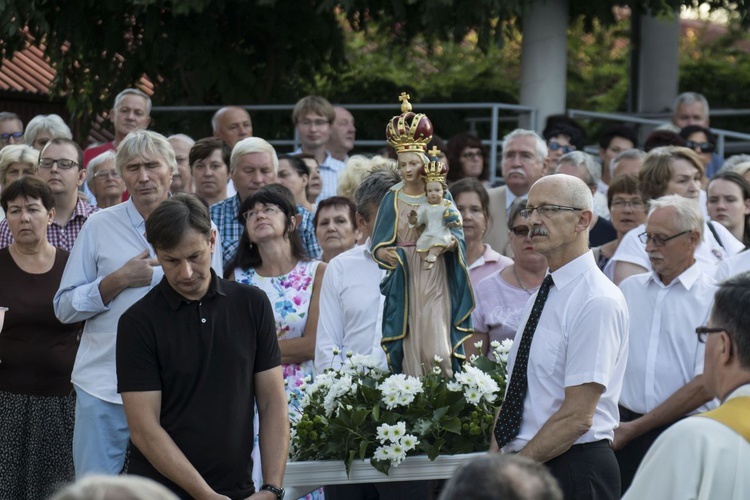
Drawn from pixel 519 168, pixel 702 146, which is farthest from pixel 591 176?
pixel 702 146

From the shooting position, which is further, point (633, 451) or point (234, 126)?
point (234, 126)

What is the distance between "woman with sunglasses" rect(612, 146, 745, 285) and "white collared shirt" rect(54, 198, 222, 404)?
8.84ft

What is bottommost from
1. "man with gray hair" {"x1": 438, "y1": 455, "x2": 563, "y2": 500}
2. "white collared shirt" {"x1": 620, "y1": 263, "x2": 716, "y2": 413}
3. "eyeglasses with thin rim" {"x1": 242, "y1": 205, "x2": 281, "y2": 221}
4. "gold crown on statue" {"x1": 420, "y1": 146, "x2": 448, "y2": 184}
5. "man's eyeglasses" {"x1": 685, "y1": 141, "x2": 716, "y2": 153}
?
"white collared shirt" {"x1": 620, "y1": 263, "x2": 716, "y2": 413}

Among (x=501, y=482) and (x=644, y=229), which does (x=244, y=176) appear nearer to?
(x=644, y=229)

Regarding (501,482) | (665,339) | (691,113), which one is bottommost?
(665,339)

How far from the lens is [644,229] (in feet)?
26.5

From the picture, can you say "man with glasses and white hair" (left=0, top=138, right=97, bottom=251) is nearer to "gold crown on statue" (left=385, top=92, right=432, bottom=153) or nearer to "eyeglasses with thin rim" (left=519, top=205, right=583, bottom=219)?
"gold crown on statue" (left=385, top=92, right=432, bottom=153)

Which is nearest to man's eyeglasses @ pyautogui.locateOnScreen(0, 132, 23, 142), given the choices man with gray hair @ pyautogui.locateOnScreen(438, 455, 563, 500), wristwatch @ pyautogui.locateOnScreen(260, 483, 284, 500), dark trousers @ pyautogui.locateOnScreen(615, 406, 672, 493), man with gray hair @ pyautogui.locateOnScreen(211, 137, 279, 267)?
man with gray hair @ pyautogui.locateOnScreen(211, 137, 279, 267)

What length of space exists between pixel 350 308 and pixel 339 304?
0.09 m

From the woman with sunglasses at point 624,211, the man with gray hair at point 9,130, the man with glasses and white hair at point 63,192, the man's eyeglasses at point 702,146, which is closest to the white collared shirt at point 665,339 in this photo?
the woman with sunglasses at point 624,211

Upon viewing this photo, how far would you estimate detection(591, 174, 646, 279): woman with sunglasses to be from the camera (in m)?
8.70

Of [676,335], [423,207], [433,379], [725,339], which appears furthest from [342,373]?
[725,339]

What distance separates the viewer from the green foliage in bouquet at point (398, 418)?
5.90m

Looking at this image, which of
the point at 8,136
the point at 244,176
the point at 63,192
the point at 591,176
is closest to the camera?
the point at 63,192
